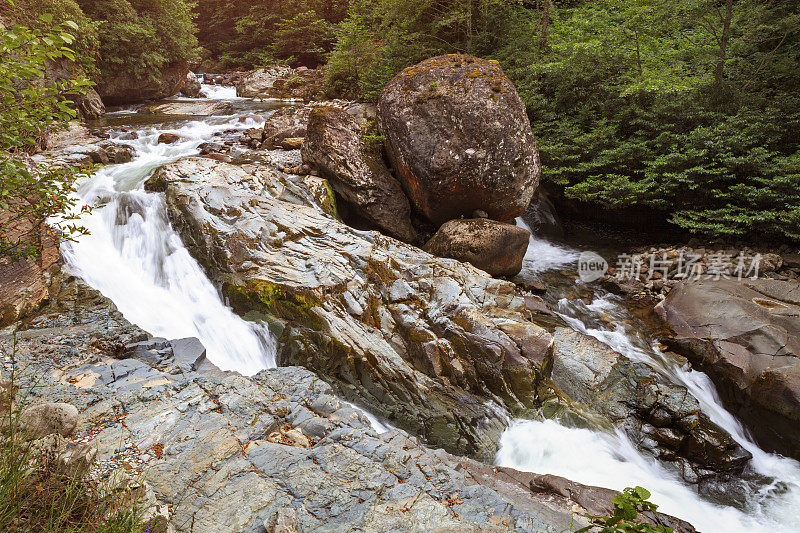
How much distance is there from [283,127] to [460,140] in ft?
18.8

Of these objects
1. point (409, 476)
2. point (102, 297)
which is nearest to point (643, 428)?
point (409, 476)

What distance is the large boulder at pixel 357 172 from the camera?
8859mm

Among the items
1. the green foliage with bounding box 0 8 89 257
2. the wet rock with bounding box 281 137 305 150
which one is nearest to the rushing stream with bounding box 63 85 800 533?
the green foliage with bounding box 0 8 89 257

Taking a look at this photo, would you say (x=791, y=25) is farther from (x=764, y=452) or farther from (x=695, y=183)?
(x=764, y=452)

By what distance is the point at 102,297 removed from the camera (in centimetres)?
539

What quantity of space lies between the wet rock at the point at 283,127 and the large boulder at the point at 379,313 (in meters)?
4.12

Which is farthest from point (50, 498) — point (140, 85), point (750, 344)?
point (140, 85)

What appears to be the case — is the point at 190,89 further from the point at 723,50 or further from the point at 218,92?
the point at 723,50

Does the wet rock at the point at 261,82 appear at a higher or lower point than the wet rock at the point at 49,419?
higher

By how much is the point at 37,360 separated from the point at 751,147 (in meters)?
13.1

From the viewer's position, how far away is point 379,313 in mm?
6031

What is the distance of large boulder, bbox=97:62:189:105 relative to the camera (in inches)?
615

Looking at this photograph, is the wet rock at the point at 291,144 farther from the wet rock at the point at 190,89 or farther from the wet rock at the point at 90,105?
the wet rock at the point at 190,89

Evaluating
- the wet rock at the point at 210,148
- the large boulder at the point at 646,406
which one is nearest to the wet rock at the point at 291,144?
the wet rock at the point at 210,148
